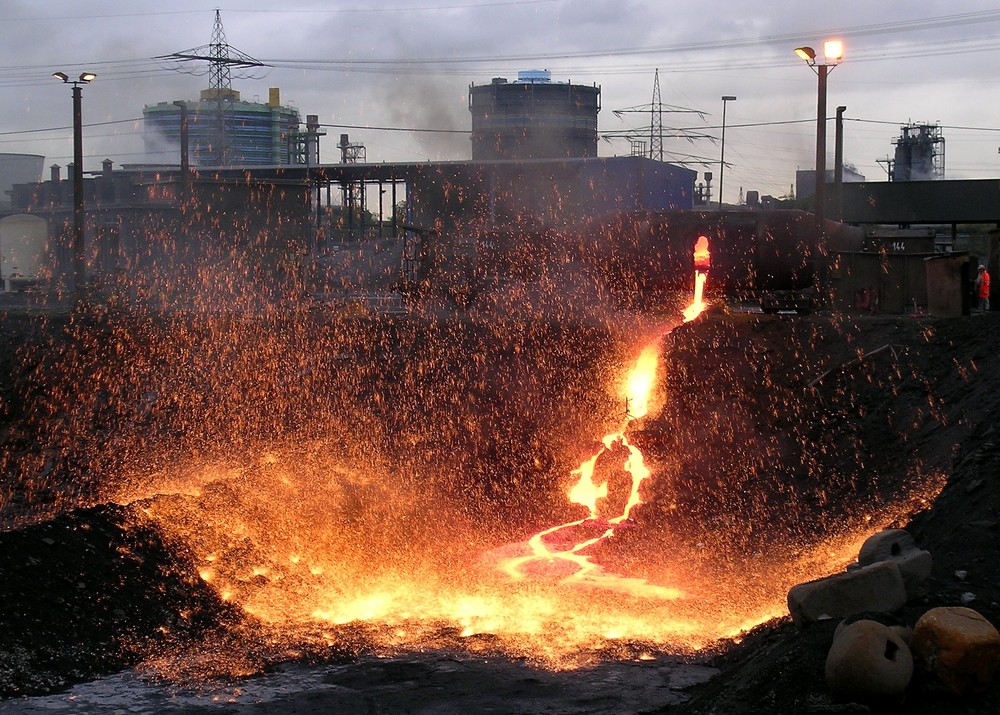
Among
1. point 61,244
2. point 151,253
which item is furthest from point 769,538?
point 61,244

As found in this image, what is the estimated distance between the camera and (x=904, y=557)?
26.1ft

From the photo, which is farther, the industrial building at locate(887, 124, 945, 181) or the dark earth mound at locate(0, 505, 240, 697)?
the industrial building at locate(887, 124, 945, 181)

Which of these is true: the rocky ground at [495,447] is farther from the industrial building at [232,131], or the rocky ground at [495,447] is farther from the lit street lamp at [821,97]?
the industrial building at [232,131]

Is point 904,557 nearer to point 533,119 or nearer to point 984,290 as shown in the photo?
point 984,290

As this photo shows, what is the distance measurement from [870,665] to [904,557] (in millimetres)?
2294

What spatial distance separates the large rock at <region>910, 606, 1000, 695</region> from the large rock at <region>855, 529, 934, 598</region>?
1462 mm

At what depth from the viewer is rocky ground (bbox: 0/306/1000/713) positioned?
8.67 m

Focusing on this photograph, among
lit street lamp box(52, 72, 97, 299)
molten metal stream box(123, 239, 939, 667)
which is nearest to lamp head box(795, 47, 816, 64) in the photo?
molten metal stream box(123, 239, 939, 667)

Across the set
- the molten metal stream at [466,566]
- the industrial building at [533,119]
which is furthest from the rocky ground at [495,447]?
the industrial building at [533,119]

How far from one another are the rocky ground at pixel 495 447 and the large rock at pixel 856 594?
154 millimetres

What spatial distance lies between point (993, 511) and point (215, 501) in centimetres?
987

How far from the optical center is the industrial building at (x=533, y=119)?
5269cm

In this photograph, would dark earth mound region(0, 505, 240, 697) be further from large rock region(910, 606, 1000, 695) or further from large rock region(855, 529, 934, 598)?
large rock region(910, 606, 1000, 695)

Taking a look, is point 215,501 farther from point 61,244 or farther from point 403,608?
point 61,244
